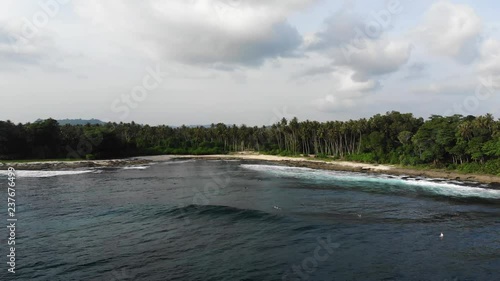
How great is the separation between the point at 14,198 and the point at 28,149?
70.2 metres

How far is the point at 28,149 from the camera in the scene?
106m

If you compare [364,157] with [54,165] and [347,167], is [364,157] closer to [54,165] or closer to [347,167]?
[347,167]

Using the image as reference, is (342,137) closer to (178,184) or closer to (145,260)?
(178,184)

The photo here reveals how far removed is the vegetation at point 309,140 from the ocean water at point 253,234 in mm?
17699

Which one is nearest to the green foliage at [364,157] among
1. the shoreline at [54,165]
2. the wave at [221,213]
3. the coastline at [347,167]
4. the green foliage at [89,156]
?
the coastline at [347,167]

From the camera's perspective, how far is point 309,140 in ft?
429

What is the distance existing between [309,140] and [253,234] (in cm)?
10249

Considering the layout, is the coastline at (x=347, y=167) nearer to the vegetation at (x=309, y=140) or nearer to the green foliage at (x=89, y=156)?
the vegetation at (x=309, y=140)

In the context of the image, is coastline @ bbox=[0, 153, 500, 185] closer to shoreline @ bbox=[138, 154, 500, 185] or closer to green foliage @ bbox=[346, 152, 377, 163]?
shoreline @ bbox=[138, 154, 500, 185]

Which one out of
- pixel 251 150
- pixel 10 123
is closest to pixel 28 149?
pixel 10 123

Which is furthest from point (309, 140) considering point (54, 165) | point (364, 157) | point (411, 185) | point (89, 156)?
point (54, 165)

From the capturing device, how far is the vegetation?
72.1 metres

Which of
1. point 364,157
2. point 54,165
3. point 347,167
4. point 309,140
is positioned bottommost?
point 347,167

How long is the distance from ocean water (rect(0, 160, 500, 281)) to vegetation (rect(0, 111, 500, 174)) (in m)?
17.7
